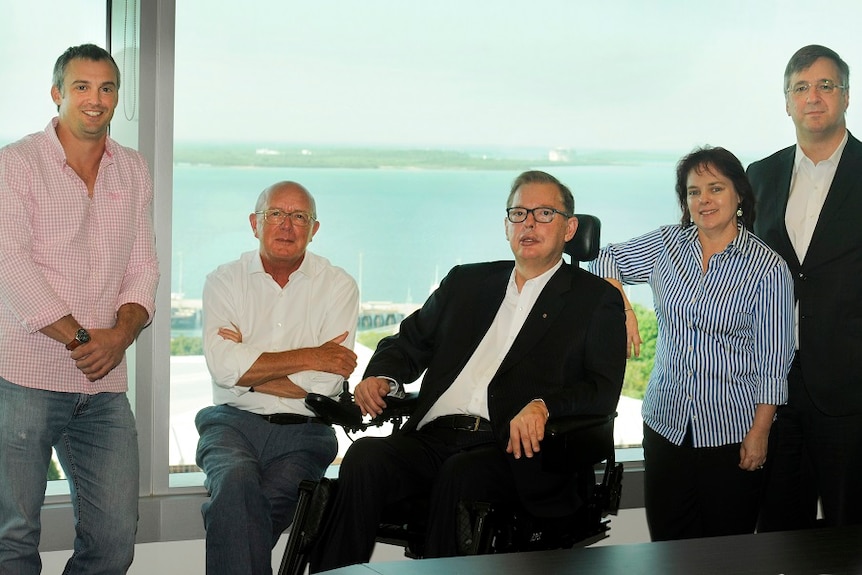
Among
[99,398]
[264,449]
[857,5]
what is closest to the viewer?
[99,398]

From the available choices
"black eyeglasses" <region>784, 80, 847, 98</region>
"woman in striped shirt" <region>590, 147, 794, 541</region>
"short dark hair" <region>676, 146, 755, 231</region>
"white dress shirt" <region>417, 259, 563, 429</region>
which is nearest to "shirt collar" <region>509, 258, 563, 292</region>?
"white dress shirt" <region>417, 259, 563, 429</region>

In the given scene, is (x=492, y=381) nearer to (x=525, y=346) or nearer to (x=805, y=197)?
(x=525, y=346)

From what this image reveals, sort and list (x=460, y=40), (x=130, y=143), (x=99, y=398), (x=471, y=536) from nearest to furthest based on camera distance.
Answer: (x=471, y=536) < (x=99, y=398) < (x=130, y=143) < (x=460, y=40)

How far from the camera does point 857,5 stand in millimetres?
4586

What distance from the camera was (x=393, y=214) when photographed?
4164 mm

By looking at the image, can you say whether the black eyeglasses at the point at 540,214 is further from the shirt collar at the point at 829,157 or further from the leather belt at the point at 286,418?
the leather belt at the point at 286,418

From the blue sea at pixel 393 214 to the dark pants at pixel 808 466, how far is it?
1129 mm

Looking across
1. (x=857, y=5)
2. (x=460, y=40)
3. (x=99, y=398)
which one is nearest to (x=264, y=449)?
(x=99, y=398)

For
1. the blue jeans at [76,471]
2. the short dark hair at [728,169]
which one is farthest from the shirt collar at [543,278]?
the blue jeans at [76,471]

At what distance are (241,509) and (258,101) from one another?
1.63 metres

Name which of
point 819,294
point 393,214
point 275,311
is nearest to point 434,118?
point 393,214

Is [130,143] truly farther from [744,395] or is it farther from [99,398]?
[744,395]

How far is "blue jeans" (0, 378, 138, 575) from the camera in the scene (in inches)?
115

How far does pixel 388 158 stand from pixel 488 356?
107 cm
